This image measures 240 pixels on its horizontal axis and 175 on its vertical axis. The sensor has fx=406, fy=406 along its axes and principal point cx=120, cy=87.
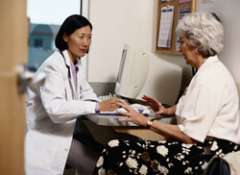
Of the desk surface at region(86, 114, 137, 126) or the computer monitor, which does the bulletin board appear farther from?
the desk surface at region(86, 114, 137, 126)

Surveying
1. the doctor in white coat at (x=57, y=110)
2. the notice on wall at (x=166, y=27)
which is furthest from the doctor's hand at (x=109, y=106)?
the notice on wall at (x=166, y=27)

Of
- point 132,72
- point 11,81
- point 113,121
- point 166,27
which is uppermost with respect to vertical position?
point 166,27

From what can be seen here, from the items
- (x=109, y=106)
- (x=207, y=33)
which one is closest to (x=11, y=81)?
(x=109, y=106)

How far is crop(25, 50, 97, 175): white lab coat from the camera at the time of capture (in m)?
2.22

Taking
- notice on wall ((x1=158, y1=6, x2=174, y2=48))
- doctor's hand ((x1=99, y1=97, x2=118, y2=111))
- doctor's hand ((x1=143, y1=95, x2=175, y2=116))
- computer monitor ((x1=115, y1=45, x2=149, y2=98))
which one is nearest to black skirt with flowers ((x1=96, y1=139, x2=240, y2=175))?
doctor's hand ((x1=99, y1=97, x2=118, y2=111))

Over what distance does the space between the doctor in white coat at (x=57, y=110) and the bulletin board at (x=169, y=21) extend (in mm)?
752

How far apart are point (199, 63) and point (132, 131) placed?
53cm

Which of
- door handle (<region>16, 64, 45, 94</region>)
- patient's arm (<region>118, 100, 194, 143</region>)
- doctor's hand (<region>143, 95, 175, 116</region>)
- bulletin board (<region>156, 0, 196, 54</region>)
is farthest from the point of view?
bulletin board (<region>156, 0, 196, 54</region>)

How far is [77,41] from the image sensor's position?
2.48 m

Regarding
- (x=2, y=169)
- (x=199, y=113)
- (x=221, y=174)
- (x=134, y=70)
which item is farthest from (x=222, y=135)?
(x=2, y=169)

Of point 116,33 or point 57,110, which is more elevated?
point 116,33

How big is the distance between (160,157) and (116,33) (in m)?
1.39

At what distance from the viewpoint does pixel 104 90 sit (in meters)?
3.17

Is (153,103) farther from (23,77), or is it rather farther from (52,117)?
(23,77)
